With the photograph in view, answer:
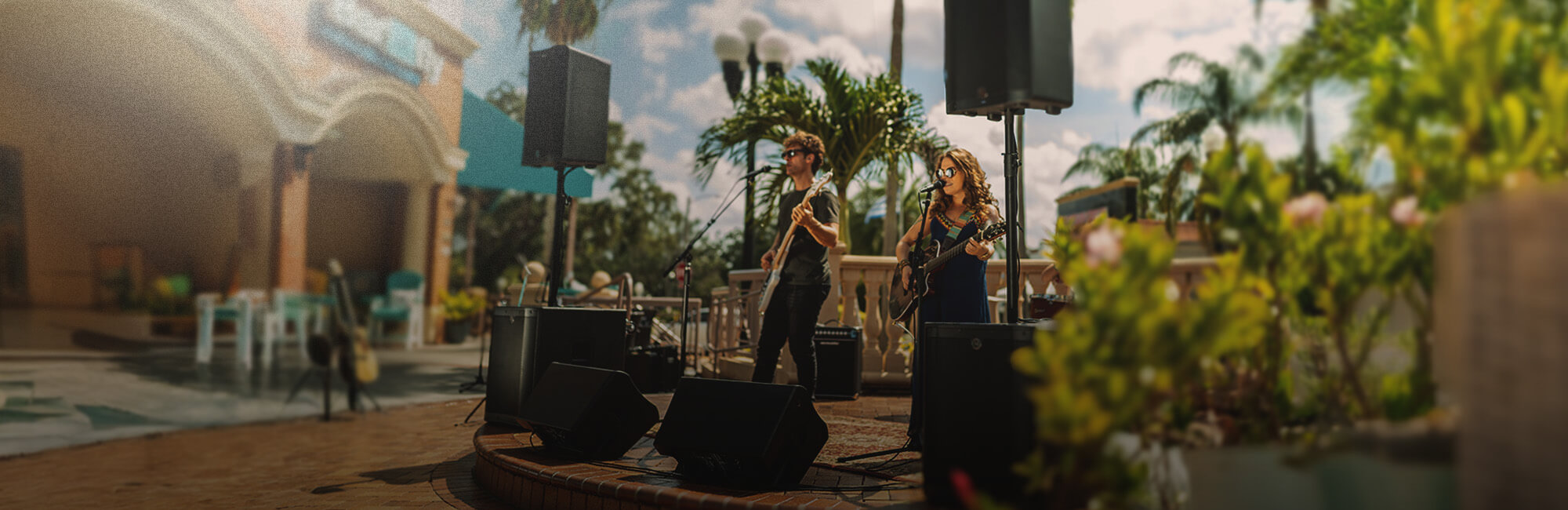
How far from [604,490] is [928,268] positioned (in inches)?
45.9

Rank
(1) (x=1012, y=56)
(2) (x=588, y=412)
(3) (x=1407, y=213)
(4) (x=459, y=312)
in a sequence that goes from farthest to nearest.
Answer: (4) (x=459, y=312) < (2) (x=588, y=412) < (1) (x=1012, y=56) < (3) (x=1407, y=213)

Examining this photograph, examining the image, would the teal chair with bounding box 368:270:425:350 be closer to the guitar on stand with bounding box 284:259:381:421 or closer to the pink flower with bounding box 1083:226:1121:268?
the guitar on stand with bounding box 284:259:381:421

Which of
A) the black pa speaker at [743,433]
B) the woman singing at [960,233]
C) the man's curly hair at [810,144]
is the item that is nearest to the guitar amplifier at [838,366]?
the man's curly hair at [810,144]

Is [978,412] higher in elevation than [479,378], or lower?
higher

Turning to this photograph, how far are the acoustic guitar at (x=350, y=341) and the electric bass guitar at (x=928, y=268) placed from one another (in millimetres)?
3082

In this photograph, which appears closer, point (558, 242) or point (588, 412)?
point (588, 412)

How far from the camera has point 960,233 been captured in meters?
2.44

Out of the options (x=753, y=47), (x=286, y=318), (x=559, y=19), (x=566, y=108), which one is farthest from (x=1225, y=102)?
(x=753, y=47)

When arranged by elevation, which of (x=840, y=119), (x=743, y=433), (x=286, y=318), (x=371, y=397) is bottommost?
(x=371, y=397)

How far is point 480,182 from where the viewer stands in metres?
4.85

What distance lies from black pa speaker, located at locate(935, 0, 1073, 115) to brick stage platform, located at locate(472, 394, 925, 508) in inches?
36.6

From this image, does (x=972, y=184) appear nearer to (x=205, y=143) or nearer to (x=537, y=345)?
(x=537, y=345)

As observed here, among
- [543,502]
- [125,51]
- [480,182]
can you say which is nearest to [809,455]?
[543,502]

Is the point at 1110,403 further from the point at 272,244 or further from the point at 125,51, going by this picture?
the point at 125,51
